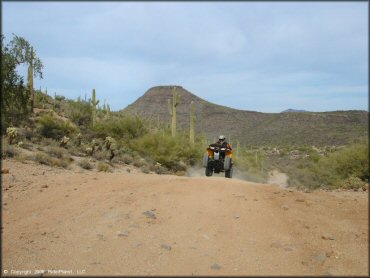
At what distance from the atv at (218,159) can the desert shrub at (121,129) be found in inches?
565

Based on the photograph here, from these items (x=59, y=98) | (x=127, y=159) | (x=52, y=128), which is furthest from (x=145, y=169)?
(x=59, y=98)

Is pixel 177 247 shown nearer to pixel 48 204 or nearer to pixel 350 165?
pixel 48 204

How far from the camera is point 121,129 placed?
2919 centimetres

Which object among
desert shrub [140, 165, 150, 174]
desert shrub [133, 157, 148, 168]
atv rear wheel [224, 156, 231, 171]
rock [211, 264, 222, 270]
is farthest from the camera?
desert shrub [133, 157, 148, 168]

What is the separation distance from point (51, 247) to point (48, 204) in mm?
2723

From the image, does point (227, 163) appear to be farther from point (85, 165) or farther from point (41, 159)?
point (41, 159)

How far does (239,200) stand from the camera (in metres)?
8.66

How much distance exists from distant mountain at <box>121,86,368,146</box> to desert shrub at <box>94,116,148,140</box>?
8.53 m

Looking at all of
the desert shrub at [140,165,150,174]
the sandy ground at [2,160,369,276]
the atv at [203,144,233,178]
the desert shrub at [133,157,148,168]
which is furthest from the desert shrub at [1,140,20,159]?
the atv at [203,144,233,178]

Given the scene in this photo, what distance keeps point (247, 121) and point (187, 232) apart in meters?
49.1

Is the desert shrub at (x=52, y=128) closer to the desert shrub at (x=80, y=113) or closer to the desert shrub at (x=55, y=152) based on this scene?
the desert shrub at (x=55, y=152)

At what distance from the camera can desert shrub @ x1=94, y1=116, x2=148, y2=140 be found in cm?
2855

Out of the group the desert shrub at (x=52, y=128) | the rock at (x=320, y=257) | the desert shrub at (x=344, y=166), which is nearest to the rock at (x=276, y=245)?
the rock at (x=320, y=257)

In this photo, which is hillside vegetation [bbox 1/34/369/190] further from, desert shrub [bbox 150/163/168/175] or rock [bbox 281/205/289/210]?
rock [bbox 281/205/289/210]
